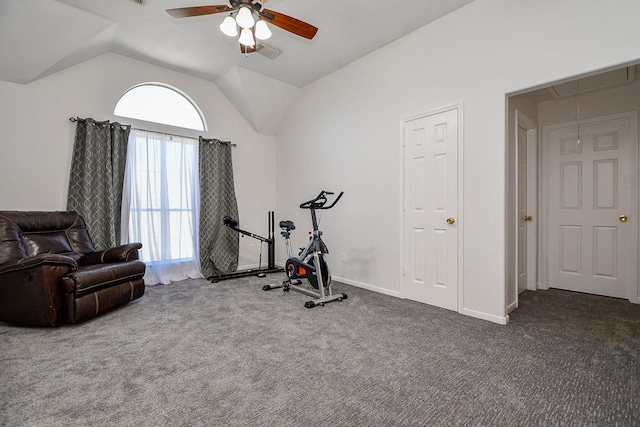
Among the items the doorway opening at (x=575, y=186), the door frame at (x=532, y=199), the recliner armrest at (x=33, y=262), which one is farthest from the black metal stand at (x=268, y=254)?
the door frame at (x=532, y=199)

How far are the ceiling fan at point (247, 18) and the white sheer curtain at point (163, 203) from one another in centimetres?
235

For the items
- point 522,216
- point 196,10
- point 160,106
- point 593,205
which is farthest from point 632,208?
point 160,106

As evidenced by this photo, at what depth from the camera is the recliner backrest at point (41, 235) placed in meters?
2.84

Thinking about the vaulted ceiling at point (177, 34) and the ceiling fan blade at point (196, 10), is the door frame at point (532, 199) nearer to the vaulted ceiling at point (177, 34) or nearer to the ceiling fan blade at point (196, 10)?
the vaulted ceiling at point (177, 34)

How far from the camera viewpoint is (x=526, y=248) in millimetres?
3850

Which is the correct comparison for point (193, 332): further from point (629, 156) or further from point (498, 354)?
point (629, 156)

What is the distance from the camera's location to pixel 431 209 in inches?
127

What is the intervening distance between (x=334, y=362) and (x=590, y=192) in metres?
3.85

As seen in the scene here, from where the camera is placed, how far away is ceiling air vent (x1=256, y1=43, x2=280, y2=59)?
3710 mm

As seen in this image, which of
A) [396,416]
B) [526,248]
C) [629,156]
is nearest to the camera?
[396,416]

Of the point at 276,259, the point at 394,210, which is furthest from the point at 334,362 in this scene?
the point at 276,259

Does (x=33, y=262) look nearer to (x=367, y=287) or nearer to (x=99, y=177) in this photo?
(x=99, y=177)

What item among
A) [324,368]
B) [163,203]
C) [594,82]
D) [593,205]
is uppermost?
[594,82]

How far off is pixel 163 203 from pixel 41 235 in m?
1.39
